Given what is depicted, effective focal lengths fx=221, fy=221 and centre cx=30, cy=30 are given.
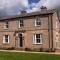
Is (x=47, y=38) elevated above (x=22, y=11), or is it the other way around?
(x=22, y=11)

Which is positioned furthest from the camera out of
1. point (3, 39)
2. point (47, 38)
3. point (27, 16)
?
point (3, 39)

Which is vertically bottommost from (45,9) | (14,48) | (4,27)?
(14,48)

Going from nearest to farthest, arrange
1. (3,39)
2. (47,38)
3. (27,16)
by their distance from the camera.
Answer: (47,38)
(27,16)
(3,39)

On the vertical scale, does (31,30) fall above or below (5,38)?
above

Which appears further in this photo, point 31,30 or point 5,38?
point 5,38

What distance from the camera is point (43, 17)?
37375 mm

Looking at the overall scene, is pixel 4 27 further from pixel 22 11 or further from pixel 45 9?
pixel 45 9

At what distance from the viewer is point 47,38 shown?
121 feet

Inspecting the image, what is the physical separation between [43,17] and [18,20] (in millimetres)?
5459

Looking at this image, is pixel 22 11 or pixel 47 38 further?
pixel 22 11

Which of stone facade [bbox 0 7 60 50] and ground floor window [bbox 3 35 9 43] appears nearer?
stone facade [bbox 0 7 60 50]

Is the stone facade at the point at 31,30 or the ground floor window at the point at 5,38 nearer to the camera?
the stone facade at the point at 31,30

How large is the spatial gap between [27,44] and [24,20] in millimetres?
4377

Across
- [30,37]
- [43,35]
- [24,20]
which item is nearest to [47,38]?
[43,35]
